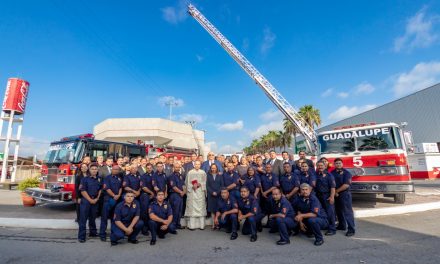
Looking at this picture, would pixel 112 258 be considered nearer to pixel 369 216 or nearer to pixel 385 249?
pixel 385 249

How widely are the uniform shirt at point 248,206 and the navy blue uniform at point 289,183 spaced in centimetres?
109

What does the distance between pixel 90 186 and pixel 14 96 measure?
65.6ft

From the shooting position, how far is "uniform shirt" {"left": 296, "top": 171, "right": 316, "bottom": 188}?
6083mm

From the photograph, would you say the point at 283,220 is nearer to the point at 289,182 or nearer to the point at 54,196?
the point at 289,182

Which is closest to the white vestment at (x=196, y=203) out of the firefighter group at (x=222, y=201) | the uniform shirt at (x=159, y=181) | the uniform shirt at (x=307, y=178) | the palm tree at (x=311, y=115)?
the firefighter group at (x=222, y=201)

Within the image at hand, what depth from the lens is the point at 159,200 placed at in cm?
561

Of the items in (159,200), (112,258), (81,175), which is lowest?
(112,258)

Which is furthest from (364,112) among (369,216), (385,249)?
(385,249)

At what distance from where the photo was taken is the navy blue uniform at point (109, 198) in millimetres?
5637

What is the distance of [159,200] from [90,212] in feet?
5.72

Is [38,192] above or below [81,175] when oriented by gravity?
below

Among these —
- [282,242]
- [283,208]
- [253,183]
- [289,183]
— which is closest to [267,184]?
[253,183]

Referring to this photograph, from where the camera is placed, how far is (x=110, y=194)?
5.96 metres

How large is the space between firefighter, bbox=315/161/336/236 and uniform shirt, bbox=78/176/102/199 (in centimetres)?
547
